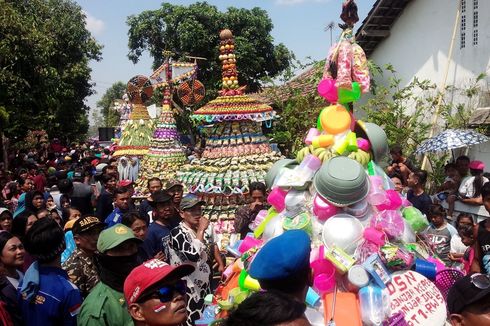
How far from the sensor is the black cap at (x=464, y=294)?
2326 mm

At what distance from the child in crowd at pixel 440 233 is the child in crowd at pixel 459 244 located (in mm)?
63

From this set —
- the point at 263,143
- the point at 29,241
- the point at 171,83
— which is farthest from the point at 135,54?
the point at 29,241

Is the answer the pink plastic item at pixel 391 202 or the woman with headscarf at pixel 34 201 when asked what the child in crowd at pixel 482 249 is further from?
the woman with headscarf at pixel 34 201

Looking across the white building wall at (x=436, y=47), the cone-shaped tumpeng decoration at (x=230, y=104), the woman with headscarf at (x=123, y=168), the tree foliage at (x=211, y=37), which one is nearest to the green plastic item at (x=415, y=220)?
the cone-shaped tumpeng decoration at (x=230, y=104)

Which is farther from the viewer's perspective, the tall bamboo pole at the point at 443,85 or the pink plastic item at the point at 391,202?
the tall bamboo pole at the point at 443,85

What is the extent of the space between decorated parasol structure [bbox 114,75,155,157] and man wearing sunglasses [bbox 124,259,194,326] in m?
11.2

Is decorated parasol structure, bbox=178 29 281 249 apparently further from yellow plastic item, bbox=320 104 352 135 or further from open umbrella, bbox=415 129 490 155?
yellow plastic item, bbox=320 104 352 135

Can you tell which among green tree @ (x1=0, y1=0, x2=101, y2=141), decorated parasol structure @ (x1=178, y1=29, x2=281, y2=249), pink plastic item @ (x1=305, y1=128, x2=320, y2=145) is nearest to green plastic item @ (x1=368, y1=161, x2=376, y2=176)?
pink plastic item @ (x1=305, y1=128, x2=320, y2=145)

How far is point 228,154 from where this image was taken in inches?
307

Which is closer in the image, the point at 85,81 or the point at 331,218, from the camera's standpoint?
the point at 331,218

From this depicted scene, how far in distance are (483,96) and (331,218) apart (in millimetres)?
7666

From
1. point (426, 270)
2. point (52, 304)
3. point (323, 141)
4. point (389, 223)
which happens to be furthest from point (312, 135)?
point (52, 304)

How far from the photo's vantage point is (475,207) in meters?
6.81

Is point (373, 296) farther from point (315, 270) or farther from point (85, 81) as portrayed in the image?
point (85, 81)
